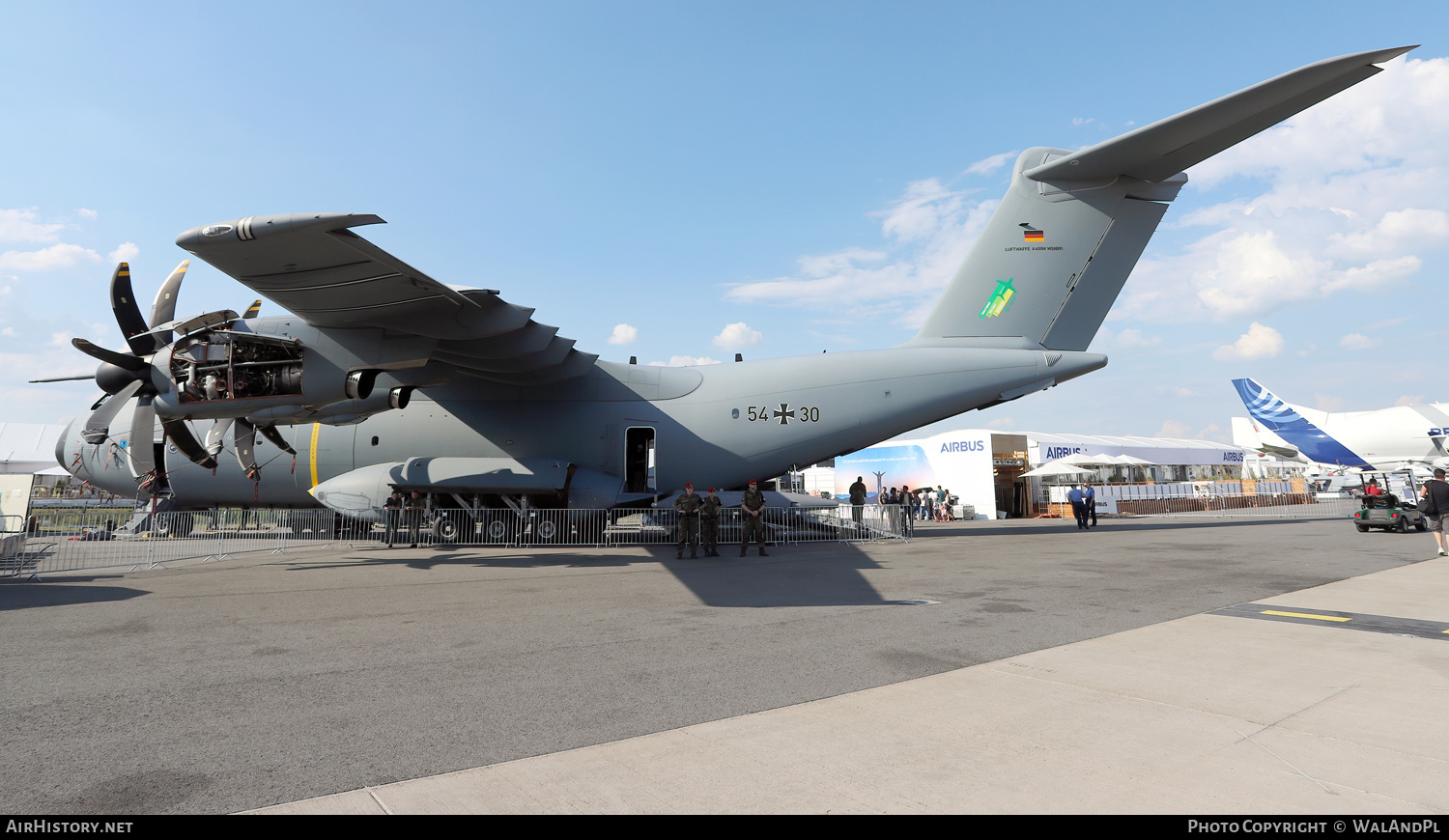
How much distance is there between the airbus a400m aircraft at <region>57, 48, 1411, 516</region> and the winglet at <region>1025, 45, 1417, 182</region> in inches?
1.5

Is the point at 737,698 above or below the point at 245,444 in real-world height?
below

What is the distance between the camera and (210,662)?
15.7ft

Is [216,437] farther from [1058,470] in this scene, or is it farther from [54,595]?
[1058,470]

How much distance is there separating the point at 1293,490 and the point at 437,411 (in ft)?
161

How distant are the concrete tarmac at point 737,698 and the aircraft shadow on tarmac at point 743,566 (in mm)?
137

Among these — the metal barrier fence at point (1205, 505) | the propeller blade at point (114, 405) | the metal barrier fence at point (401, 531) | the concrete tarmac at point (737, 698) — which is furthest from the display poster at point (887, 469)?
the propeller blade at point (114, 405)

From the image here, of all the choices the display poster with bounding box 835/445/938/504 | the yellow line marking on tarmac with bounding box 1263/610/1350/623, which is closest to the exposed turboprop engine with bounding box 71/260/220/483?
the yellow line marking on tarmac with bounding box 1263/610/1350/623

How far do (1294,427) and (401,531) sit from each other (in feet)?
147

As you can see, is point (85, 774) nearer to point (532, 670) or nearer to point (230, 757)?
point (230, 757)

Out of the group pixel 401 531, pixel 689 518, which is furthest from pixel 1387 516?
pixel 401 531

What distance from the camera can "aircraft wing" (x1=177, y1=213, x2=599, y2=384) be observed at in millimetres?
8203

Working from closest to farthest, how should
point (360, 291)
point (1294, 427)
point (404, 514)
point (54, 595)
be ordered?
point (54, 595)
point (360, 291)
point (404, 514)
point (1294, 427)

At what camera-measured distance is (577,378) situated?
1436 centimetres

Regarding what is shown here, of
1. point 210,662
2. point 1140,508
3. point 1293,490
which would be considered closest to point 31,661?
point 210,662
